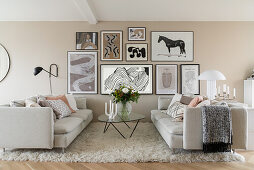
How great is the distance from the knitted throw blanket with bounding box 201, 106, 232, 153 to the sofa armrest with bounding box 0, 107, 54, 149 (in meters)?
2.07

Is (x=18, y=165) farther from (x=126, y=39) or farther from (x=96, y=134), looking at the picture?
(x=126, y=39)

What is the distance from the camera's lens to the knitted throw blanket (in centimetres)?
239

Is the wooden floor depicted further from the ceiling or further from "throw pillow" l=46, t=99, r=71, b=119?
the ceiling

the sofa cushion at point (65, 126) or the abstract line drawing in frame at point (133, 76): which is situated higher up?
the abstract line drawing in frame at point (133, 76)

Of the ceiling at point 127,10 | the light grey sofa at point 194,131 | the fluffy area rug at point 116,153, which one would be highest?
the ceiling at point 127,10

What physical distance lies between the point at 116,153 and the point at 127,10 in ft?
9.43

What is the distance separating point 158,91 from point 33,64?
3071 millimetres

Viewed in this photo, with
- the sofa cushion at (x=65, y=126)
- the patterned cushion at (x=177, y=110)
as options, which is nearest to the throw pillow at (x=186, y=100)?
the patterned cushion at (x=177, y=110)

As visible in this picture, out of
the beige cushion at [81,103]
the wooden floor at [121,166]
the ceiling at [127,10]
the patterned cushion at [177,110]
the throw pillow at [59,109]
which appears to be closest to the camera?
the wooden floor at [121,166]

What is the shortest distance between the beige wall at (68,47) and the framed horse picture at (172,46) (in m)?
0.12

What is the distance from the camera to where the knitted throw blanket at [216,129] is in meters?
2.39

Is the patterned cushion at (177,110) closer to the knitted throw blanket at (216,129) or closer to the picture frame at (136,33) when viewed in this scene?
the knitted throw blanket at (216,129)

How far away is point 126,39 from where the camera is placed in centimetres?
441

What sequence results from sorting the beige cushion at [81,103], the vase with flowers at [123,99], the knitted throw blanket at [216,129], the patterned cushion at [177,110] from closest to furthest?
the knitted throw blanket at [216,129] < the patterned cushion at [177,110] < the vase with flowers at [123,99] < the beige cushion at [81,103]
